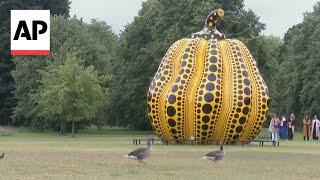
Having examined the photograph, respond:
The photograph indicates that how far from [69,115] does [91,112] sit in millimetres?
1761

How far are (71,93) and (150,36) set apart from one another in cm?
1592

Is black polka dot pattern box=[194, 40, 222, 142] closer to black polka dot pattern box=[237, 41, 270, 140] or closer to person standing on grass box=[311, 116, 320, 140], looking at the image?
black polka dot pattern box=[237, 41, 270, 140]

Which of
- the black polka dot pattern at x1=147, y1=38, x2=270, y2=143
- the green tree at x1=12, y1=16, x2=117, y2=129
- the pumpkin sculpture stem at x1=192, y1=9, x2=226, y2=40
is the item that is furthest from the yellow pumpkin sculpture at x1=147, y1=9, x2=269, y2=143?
the green tree at x1=12, y1=16, x2=117, y2=129

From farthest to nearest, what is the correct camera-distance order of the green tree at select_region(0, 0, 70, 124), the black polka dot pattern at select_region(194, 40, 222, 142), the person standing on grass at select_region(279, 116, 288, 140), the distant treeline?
the green tree at select_region(0, 0, 70, 124) < the distant treeline < the person standing on grass at select_region(279, 116, 288, 140) < the black polka dot pattern at select_region(194, 40, 222, 142)

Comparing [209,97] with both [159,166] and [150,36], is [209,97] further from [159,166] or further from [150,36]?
[150,36]

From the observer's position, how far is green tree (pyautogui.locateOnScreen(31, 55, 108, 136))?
61.5m

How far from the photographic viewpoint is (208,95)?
40906 mm

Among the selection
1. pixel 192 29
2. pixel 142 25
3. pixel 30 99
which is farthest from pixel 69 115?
pixel 142 25

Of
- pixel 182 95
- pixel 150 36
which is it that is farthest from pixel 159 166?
pixel 150 36

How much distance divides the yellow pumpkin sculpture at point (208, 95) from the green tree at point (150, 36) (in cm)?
2222

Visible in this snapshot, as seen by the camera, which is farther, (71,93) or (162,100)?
(71,93)

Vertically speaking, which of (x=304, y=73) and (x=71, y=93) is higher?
(x=304, y=73)

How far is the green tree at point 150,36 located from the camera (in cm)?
6675

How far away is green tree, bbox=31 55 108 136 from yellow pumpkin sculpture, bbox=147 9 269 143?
19504 mm
